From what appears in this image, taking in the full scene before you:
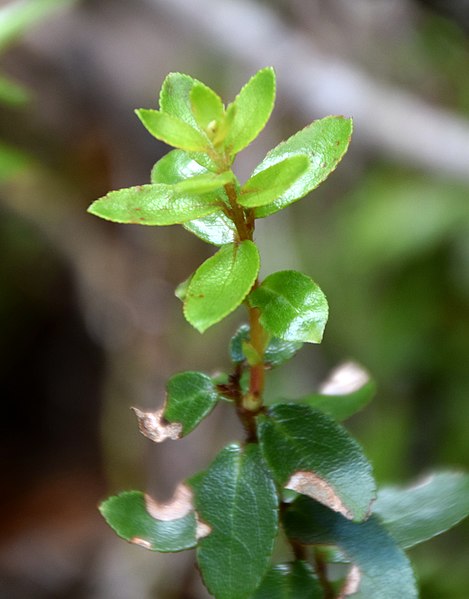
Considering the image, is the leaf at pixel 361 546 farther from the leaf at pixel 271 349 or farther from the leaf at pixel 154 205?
the leaf at pixel 154 205

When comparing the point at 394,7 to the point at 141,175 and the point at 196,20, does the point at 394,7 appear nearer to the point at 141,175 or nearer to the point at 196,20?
the point at 196,20

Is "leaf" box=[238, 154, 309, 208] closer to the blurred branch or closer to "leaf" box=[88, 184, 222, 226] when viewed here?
"leaf" box=[88, 184, 222, 226]

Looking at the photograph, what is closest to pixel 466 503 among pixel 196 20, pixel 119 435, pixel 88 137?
pixel 119 435

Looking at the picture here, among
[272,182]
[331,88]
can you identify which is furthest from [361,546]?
[331,88]

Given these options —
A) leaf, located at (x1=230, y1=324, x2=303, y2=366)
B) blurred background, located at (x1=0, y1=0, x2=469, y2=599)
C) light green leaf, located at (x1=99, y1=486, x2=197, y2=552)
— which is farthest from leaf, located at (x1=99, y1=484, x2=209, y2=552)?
blurred background, located at (x1=0, y1=0, x2=469, y2=599)

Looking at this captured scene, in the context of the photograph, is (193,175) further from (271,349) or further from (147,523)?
(147,523)

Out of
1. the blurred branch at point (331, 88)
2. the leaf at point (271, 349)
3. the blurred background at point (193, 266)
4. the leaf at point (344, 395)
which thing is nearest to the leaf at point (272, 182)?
the leaf at point (271, 349)
